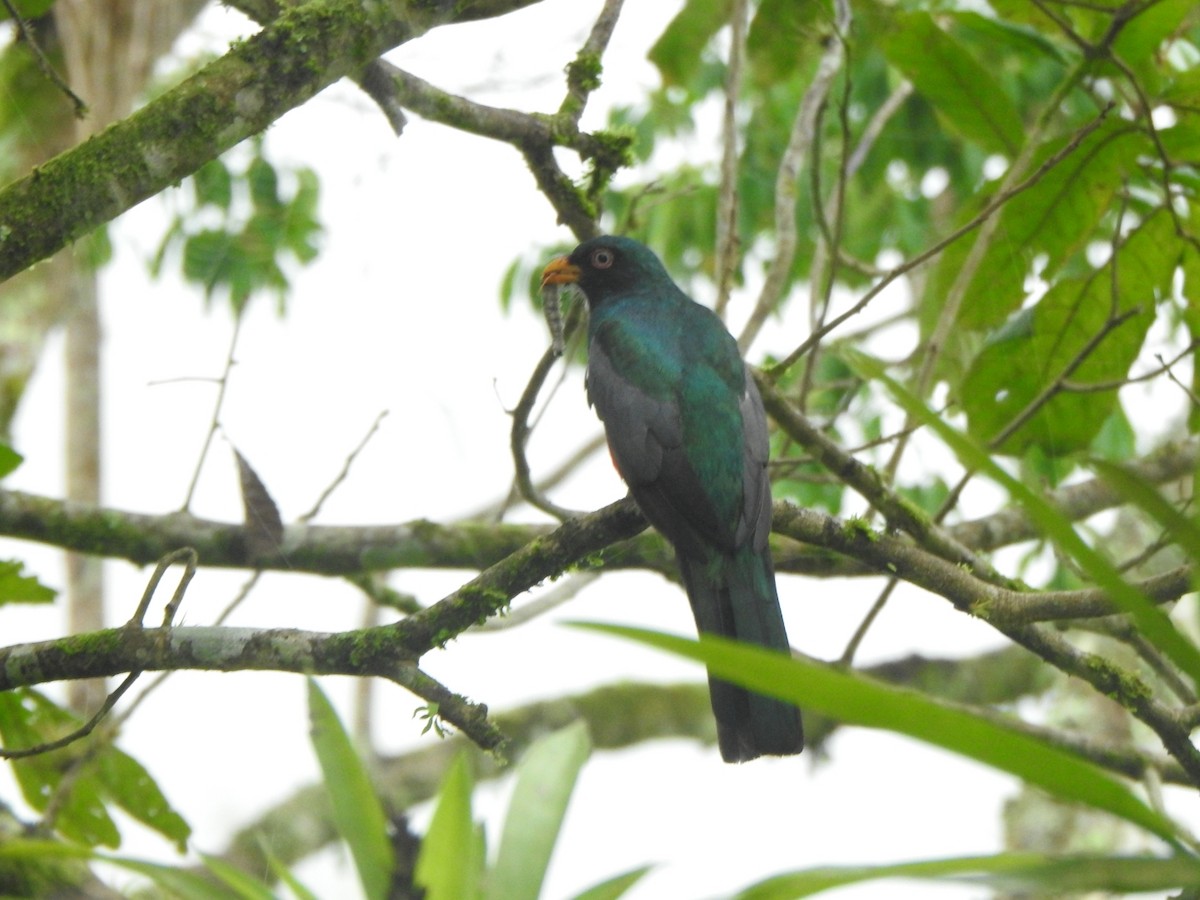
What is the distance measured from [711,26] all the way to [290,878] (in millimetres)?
4207

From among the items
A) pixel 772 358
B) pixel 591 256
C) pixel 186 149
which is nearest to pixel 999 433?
pixel 772 358

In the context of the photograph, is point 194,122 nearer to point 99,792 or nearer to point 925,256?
point 925,256

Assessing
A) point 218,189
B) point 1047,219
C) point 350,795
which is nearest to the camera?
point 350,795

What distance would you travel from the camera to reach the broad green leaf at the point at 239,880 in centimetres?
226

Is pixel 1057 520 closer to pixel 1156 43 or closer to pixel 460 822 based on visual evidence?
pixel 460 822

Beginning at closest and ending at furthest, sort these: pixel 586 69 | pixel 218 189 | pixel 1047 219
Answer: pixel 586 69, pixel 1047 219, pixel 218 189

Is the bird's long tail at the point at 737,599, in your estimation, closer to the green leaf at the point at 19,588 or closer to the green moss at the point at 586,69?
the green moss at the point at 586,69

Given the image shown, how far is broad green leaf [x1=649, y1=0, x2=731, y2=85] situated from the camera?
18.4 feet

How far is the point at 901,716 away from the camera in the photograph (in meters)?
1.33

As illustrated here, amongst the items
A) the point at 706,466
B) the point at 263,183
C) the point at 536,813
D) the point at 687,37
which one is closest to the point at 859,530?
the point at 706,466

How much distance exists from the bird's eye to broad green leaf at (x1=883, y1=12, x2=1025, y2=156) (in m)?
1.24

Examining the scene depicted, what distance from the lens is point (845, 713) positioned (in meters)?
1.33

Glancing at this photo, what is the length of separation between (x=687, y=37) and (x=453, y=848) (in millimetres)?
3911

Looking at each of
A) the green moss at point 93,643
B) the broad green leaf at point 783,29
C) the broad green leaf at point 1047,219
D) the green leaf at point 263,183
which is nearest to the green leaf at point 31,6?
the green moss at point 93,643
